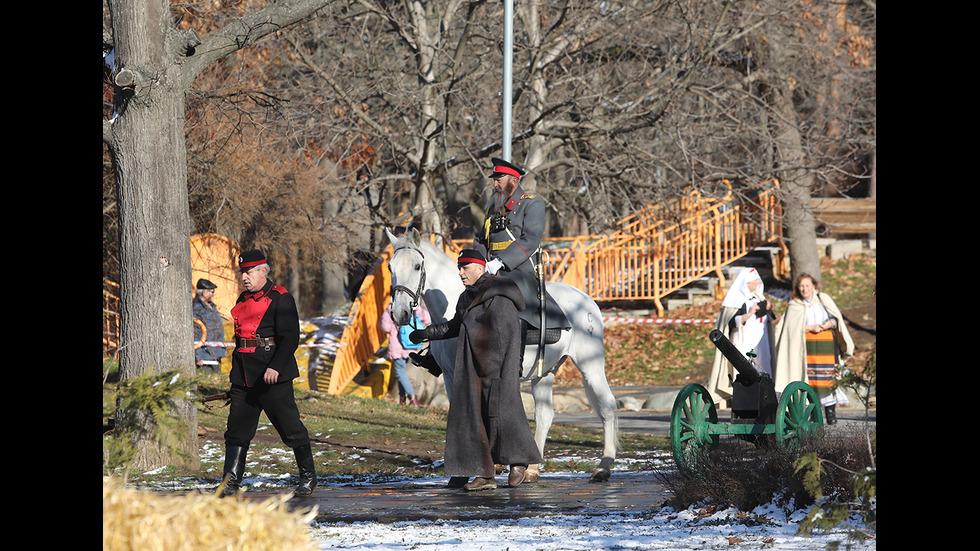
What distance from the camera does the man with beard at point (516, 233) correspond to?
32.5ft

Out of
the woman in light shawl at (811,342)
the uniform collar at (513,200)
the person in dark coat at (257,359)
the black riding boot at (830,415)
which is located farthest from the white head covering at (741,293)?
the person in dark coat at (257,359)

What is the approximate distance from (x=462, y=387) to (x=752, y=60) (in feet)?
59.8

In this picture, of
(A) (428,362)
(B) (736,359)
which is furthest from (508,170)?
(B) (736,359)

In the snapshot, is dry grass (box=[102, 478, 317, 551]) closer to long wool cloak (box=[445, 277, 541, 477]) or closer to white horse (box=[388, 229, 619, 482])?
long wool cloak (box=[445, 277, 541, 477])

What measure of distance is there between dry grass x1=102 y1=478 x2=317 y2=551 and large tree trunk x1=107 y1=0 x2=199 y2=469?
610 cm

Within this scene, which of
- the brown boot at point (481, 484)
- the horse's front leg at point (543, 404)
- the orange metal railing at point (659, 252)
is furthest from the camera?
the orange metal railing at point (659, 252)

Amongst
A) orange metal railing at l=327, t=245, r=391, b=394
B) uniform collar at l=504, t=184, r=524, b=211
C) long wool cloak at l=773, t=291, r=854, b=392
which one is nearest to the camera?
uniform collar at l=504, t=184, r=524, b=211

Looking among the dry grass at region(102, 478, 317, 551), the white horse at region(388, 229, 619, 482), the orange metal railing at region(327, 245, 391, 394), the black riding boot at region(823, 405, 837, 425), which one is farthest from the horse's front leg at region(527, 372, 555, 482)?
the orange metal railing at region(327, 245, 391, 394)

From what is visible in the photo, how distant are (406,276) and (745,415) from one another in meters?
3.20

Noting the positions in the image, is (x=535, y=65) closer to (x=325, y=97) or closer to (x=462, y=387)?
(x=325, y=97)

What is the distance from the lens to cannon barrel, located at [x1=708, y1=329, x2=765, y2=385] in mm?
9422

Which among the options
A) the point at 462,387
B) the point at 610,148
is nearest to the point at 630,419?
the point at 610,148

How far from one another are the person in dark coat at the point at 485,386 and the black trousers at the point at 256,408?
1127 mm

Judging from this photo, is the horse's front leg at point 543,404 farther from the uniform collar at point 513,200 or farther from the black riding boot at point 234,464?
the black riding boot at point 234,464
